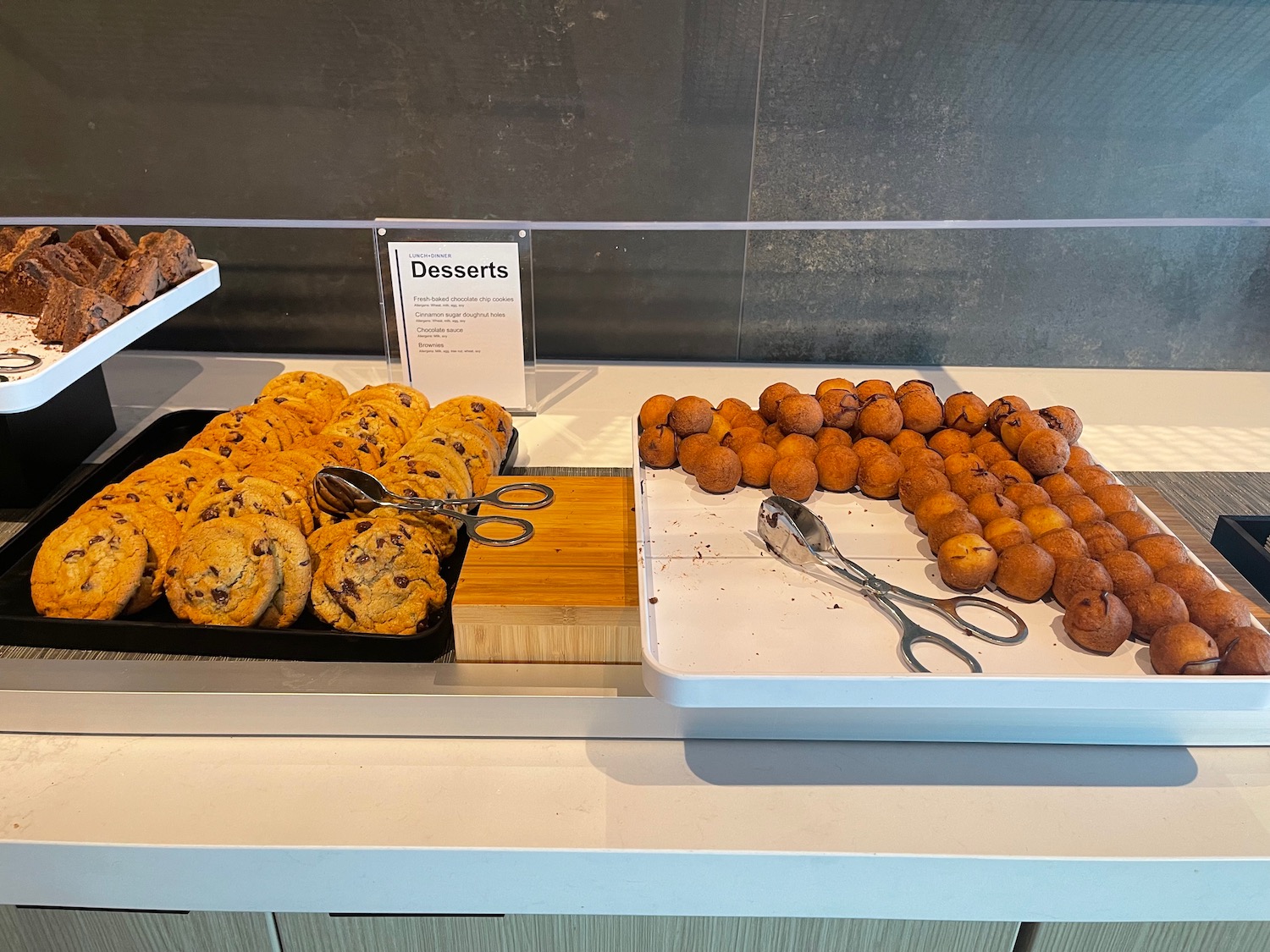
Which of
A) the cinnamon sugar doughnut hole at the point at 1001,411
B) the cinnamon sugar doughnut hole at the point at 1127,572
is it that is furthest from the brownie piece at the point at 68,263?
the cinnamon sugar doughnut hole at the point at 1127,572

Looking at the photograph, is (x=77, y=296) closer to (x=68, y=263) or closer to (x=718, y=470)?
(x=68, y=263)

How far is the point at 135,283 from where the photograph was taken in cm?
125

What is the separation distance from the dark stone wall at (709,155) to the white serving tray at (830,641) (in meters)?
0.78

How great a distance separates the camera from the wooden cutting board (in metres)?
0.84

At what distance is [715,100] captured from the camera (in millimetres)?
1544

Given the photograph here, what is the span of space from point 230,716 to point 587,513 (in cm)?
41

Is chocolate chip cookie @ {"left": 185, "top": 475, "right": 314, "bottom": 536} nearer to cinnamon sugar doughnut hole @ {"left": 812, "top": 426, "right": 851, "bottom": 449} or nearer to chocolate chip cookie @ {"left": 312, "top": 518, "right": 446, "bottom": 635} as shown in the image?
chocolate chip cookie @ {"left": 312, "top": 518, "right": 446, "bottom": 635}

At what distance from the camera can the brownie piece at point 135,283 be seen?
49.2 inches

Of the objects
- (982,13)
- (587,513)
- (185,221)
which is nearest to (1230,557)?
(587,513)

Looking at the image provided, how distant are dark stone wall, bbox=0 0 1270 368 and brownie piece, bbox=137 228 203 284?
290 millimetres

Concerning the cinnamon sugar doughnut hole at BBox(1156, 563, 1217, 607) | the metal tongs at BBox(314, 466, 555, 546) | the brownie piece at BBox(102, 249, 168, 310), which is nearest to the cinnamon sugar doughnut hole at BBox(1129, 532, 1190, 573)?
the cinnamon sugar doughnut hole at BBox(1156, 563, 1217, 607)

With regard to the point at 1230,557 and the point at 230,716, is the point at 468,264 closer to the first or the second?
the point at 230,716

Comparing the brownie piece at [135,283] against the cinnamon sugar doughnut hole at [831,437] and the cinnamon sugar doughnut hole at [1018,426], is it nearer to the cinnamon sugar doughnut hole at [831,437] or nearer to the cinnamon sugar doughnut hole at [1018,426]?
the cinnamon sugar doughnut hole at [831,437]

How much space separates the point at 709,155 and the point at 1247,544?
104cm
